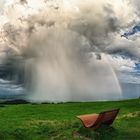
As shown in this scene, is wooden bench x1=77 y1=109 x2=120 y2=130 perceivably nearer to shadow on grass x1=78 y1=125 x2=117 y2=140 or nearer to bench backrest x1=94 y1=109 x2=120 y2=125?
bench backrest x1=94 y1=109 x2=120 y2=125

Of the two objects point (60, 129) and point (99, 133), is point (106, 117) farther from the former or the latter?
point (60, 129)

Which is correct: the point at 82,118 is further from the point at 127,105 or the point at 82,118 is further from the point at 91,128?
the point at 127,105

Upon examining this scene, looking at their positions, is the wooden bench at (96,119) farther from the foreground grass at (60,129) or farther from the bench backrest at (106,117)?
the foreground grass at (60,129)

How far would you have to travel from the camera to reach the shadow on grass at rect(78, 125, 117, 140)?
1398 inches

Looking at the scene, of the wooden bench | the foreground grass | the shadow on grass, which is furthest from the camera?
the wooden bench

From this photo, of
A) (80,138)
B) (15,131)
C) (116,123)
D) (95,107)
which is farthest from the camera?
(95,107)

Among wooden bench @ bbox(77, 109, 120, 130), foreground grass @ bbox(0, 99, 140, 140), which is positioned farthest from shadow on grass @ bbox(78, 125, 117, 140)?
wooden bench @ bbox(77, 109, 120, 130)

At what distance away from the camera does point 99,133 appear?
36312 millimetres

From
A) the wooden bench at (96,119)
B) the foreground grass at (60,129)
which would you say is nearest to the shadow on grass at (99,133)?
the foreground grass at (60,129)

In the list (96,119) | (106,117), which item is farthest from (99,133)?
(106,117)

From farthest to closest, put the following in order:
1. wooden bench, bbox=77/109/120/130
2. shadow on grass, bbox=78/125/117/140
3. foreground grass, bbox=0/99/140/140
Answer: wooden bench, bbox=77/109/120/130
foreground grass, bbox=0/99/140/140
shadow on grass, bbox=78/125/117/140

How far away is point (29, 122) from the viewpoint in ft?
139

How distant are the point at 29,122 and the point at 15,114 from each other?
32.6 feet

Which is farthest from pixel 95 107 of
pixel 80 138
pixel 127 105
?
pixel 80 138
